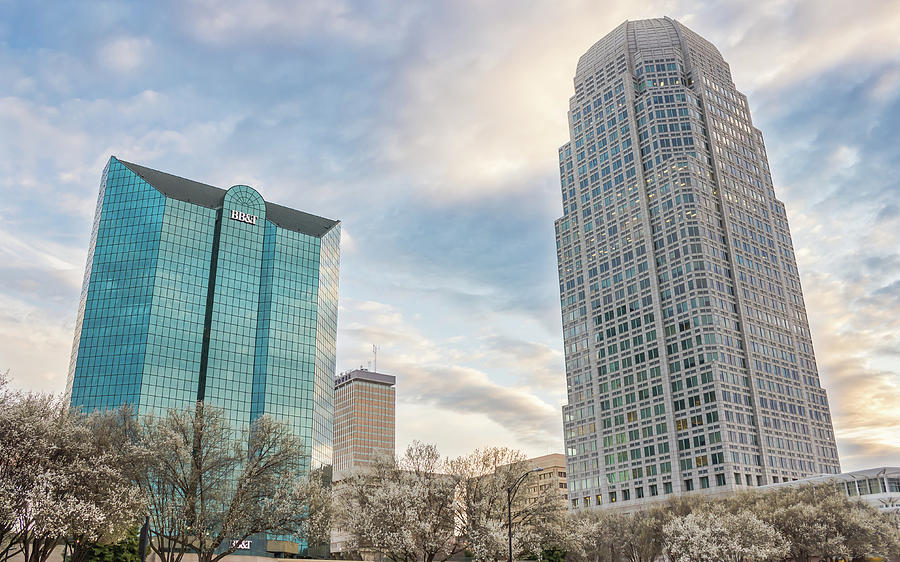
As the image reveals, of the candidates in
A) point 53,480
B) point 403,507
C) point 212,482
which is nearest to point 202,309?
point 212,482

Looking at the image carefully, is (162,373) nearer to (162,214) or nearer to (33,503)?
(162,214)

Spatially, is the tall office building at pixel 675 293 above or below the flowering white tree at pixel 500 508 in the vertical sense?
above

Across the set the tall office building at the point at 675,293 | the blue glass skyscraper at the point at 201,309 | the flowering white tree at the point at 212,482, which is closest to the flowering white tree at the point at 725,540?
the flowering white tree at the point at 212,482

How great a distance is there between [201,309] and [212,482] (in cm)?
9034

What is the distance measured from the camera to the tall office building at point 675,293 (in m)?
148

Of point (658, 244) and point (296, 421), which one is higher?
point (658, 244)

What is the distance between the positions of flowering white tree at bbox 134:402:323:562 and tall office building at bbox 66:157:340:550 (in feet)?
242

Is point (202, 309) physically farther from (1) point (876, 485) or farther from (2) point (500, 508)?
(1) point (876, 485)

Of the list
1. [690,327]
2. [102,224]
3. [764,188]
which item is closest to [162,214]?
[102,224]

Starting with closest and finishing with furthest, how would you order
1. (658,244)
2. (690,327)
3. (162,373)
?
1. (162,373)
2. (690,327)
3. (658,244)

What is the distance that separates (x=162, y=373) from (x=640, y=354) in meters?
105

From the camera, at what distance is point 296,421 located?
14375 centimetres

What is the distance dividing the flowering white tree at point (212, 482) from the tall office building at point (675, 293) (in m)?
106

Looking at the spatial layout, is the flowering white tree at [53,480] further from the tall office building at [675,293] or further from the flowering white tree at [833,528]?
the tall office building at [675,293]
